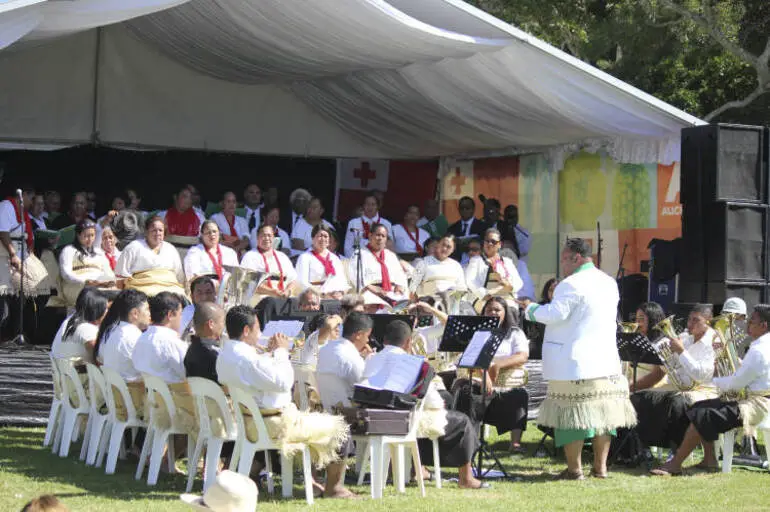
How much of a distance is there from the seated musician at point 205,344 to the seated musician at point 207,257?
4.50 m

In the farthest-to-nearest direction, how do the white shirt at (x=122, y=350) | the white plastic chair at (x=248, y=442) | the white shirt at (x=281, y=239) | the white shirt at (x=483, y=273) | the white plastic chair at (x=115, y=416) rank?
1. the white shirt at (x=281, y=239)
2. the white shirt at (x=483, y=273)
3. the white shirt at (x=122, y=350)
4. the white plastic chair at (x=115, y=416)
5. the white plastic chair at (x=248, y=442)

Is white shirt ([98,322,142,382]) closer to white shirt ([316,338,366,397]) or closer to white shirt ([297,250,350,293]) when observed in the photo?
white shirt ([316,338,366,397])

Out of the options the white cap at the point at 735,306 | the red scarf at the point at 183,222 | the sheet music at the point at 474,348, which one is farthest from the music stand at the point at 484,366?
the red scarf at the point at 183,222

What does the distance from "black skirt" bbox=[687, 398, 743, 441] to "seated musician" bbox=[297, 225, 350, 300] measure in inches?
188

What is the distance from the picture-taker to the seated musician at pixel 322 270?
44.4 feet

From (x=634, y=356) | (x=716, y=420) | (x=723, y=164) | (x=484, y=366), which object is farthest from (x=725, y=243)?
(x=484, y=366)

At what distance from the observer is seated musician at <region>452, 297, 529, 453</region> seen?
10375 mm

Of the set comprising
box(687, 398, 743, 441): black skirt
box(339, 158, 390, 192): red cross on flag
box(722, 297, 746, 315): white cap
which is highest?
box(339, 158, 390, 192): red cross on flag

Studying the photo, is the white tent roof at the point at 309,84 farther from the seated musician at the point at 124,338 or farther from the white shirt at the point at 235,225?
the seated musician at the point at 124,338

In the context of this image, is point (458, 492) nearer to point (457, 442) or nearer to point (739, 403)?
point (457, 442)

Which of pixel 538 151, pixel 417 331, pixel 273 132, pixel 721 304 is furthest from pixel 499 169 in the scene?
pixel 417 331

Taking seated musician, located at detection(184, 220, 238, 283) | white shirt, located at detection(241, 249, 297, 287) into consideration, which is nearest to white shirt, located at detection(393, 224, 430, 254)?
white shirt, located at detection(241, 249, 297, 287)

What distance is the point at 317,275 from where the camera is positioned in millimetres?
13625

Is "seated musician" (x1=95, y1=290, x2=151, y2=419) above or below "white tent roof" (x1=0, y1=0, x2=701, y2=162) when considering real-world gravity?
below
